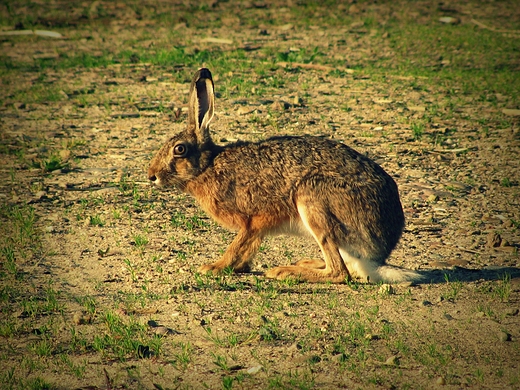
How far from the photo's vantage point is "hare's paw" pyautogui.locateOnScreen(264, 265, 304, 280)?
5.24m

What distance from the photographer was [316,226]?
5.08 meters

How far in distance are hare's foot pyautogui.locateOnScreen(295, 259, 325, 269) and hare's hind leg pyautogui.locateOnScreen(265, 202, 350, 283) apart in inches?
2.1

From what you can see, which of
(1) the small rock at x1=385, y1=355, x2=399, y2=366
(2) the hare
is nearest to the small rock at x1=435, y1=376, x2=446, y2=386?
(1) the small rock at x1=385, y1=355, x2=399, y2=366

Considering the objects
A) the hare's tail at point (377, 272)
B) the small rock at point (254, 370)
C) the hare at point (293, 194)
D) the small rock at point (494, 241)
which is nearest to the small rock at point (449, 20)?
the small rock at point (494, 241)

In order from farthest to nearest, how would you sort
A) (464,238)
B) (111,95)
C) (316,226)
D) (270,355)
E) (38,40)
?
(38,40) < (111,95) < (464,238) < (316,226) < (270,355)

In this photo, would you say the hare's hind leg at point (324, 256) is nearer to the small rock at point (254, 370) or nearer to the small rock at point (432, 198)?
the small rock at point (254, 370)

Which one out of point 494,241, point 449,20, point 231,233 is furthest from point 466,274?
point 449,20

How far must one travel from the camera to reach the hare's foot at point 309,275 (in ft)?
17.1

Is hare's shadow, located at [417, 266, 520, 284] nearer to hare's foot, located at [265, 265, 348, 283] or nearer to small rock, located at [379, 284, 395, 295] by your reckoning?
small rock, located at [379, 284, 395, 295]

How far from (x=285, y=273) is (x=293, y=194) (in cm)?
57

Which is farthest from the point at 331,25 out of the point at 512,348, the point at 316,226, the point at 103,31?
the point at 512,348

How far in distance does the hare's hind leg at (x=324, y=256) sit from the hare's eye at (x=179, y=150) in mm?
1005

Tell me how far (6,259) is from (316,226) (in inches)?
94.5

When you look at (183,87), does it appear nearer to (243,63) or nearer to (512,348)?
(243,63)
